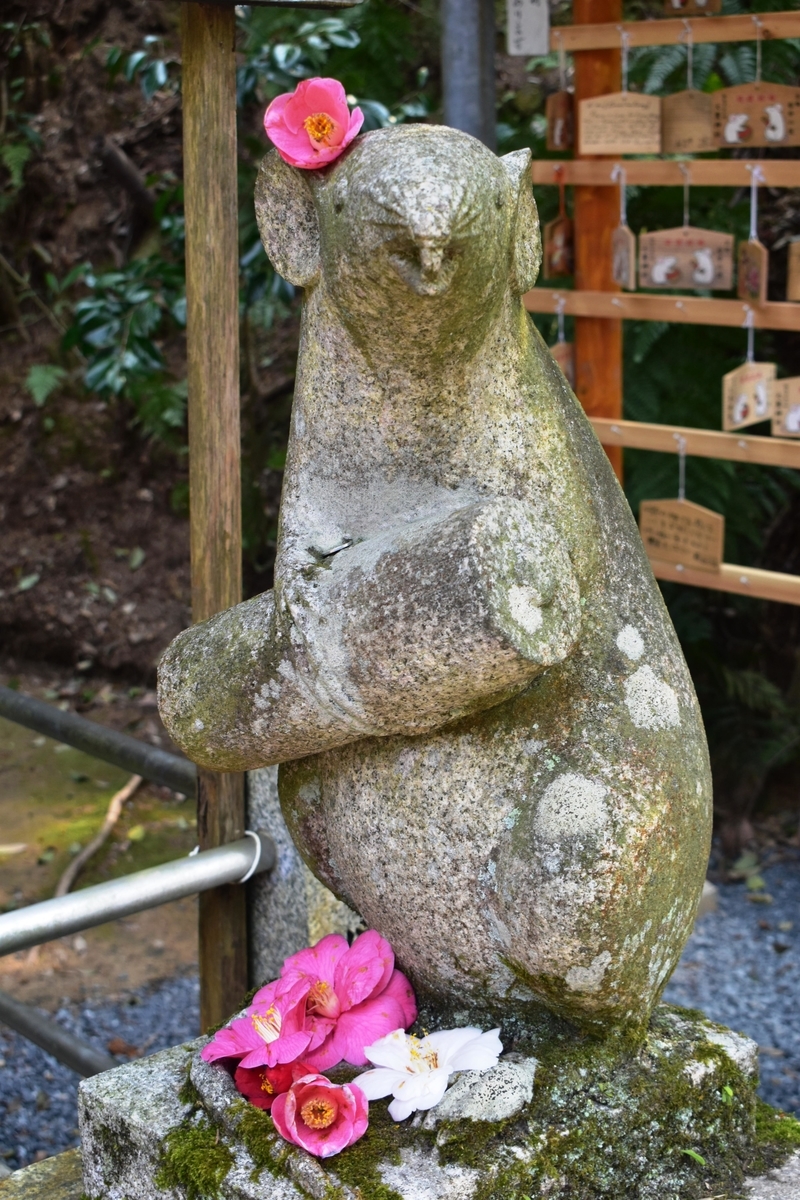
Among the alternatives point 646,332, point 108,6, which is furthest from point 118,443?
point 646,332

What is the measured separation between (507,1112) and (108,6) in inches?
248

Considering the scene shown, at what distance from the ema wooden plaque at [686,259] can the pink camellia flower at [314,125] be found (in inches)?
79.4

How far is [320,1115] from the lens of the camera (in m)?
1.43

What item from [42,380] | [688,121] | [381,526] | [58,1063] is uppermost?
[688,121]

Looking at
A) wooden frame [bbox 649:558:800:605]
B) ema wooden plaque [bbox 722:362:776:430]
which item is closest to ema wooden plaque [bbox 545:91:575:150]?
ema wooden plaque [bbox 722:362:776:430]

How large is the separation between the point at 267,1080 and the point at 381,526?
25.2 inches

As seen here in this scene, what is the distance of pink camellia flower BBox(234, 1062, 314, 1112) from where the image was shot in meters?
1.51

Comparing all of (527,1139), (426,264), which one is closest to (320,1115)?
(527,1139)

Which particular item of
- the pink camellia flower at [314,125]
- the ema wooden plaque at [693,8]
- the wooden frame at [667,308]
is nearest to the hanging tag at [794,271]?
the wooden frame at [667,308]

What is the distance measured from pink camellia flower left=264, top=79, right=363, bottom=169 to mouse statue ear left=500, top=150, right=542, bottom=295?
18 centimetres

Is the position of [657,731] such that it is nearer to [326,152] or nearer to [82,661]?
[326,152]

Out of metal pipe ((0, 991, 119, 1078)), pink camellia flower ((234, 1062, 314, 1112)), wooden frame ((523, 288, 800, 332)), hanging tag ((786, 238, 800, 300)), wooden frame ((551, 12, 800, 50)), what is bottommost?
metal pipe ((0, 991, 119, 1078))

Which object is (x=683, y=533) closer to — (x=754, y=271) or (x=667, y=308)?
(x=667, y=308)

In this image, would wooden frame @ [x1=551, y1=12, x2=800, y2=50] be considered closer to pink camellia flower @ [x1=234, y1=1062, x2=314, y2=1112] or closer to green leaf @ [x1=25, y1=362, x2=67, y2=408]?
pink camellia flower @ [x1=234, y1=1062, x2=314, y2=1112]
